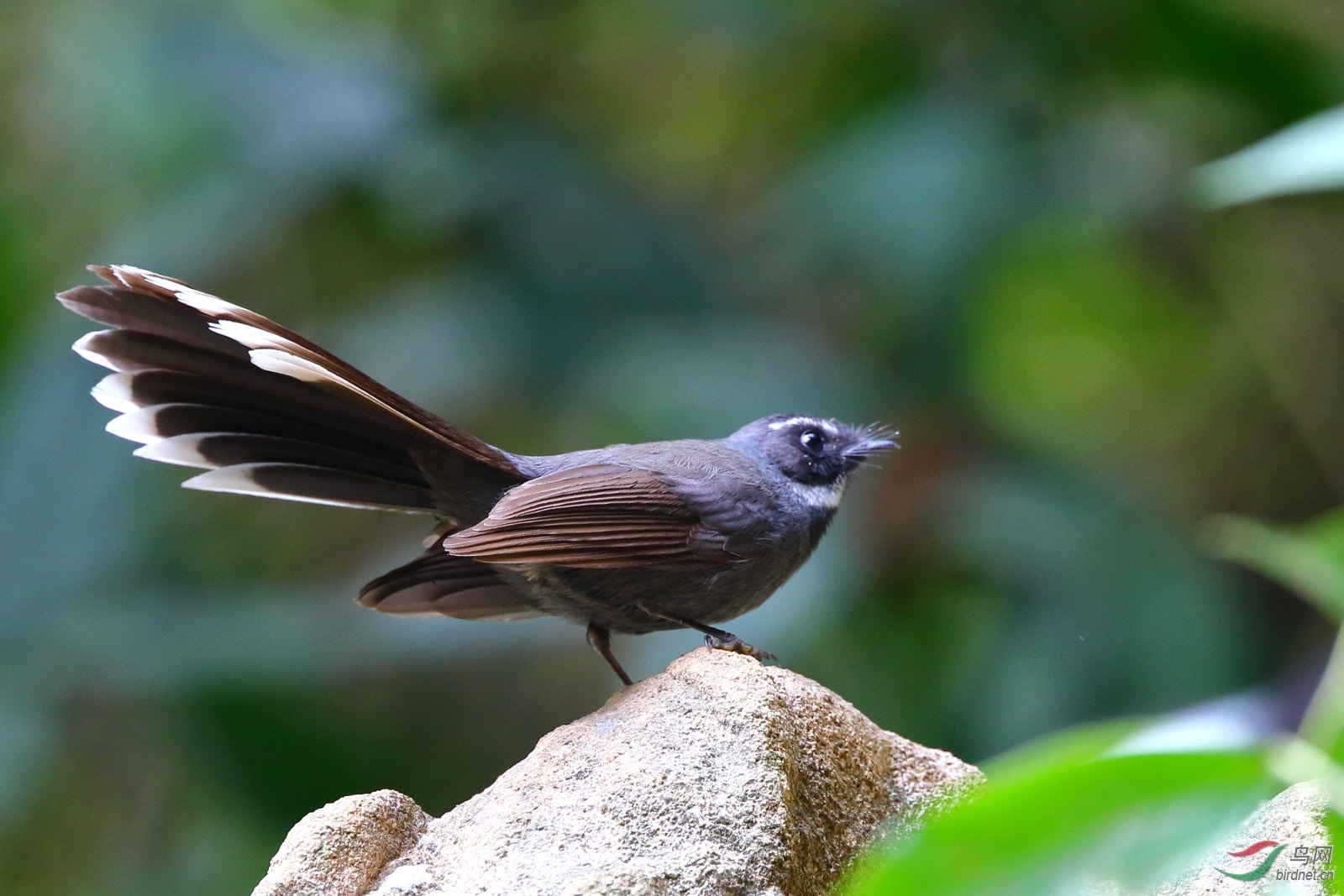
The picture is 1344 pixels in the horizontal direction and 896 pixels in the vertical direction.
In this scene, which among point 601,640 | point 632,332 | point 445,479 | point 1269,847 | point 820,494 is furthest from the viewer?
point 632,332

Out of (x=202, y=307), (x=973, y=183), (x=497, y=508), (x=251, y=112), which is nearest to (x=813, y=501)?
(x=497, y=508)

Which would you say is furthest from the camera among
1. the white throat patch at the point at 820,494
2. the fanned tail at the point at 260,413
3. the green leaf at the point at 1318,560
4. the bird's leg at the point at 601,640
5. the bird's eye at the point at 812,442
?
the bird's eye at the point at 812,442

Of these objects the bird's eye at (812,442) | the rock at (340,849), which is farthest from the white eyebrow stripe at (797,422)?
the rock at (340,849)

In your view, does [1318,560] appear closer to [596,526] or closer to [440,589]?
[596,526]

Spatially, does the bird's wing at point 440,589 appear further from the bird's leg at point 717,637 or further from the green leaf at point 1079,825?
the green leaf at point 1079,825

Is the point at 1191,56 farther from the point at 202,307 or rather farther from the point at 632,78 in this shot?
the point at 202,307

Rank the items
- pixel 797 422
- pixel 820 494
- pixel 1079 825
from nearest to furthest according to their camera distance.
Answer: pixel 1079 825 → pixel 820 494 → pixel 797 422

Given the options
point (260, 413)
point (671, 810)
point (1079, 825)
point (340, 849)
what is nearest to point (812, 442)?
point (260, 413)
